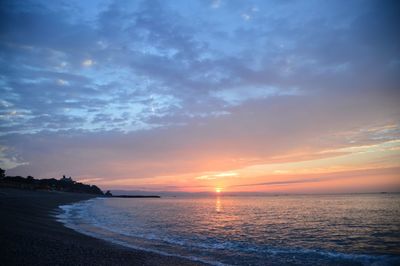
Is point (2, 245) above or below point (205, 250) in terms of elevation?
above

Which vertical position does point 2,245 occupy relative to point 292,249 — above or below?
above

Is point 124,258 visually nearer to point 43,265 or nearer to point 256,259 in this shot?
point 43,265

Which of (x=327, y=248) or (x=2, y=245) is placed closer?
(x=2, y=245)

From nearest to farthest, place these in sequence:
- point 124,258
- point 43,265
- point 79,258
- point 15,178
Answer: point 43,265, point 79,258, point 124,258, point 15,178

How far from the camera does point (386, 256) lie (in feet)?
55.0

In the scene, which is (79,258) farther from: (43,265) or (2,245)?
(2,245)

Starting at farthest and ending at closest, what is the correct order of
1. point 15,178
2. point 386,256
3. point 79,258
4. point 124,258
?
point 15,178 < point 386,256 < point 124,258 < point 79,258

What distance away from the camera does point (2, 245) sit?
44.1 ft

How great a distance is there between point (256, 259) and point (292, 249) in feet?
15.2

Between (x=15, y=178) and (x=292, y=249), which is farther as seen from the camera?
(x=15, y=178)

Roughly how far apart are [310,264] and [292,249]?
13.8 feet

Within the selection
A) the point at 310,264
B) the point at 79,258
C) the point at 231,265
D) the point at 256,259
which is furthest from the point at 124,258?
the point at 310,264

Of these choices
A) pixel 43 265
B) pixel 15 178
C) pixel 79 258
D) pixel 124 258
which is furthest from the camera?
pixel 15 178

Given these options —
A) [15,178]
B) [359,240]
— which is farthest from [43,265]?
[15,178]
